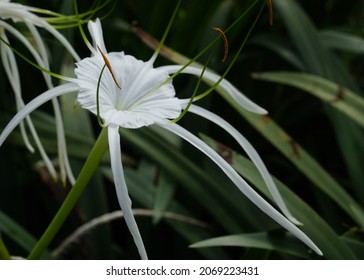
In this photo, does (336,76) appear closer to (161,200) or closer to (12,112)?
(161,200)

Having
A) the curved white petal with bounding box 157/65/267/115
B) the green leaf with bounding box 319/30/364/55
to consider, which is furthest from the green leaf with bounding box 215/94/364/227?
the green leaf with bounding box 319/30/364/55

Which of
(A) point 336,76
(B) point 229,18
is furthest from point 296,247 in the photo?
(B) point 229,18

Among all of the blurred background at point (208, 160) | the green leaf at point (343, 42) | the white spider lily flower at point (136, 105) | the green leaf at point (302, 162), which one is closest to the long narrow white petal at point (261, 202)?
the white spider lily flower at point (136, 105)

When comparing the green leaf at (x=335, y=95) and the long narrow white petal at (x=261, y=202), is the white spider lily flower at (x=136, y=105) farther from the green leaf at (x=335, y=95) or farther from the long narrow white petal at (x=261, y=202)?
the green leaf at (x=335, y=95)

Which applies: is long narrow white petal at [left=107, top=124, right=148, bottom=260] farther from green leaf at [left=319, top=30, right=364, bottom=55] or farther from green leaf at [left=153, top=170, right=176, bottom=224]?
green leaf at [left=319, top=30, right=364, bottom=55]

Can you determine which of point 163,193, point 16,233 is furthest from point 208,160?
point 16,233

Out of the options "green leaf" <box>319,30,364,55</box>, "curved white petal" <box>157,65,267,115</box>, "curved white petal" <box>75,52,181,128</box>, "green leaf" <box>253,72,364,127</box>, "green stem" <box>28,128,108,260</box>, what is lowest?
"green stem" <box>28,128,108,260</box>

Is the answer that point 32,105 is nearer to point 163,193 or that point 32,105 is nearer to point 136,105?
point 136,105
